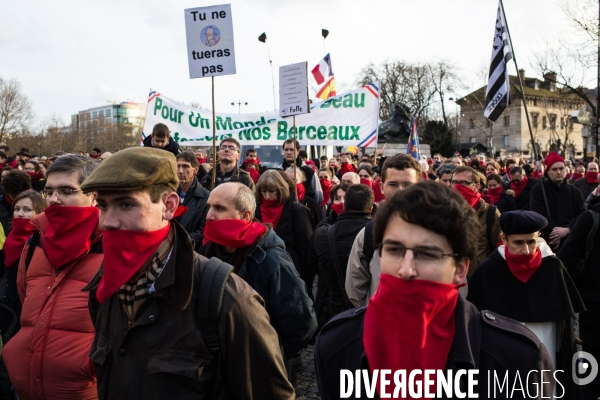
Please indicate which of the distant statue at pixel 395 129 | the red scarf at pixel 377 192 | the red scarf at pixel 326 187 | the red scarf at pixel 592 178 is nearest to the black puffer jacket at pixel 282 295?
the red scarf at pixel 377 192

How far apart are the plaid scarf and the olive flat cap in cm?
27

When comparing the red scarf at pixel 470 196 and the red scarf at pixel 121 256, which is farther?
the red scarf at pixel 470 196

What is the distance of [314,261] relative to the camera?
5.42 metres

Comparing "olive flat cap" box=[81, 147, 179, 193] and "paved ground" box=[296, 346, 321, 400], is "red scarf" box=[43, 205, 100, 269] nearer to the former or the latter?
"olive flat cap" box=[81, 147, 179, 193]

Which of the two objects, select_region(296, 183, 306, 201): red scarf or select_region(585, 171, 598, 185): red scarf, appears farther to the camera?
select_region(585, 171, 598, 185): red scarf

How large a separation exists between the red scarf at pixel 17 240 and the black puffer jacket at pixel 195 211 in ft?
3.81

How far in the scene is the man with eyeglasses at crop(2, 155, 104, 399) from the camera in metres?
2.60

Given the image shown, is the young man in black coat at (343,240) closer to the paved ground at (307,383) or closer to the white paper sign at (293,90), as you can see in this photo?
the paved ground at (307,383)

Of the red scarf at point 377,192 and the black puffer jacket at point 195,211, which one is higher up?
the black puffer jacket at point 195,211

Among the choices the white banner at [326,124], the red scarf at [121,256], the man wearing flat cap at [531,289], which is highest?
the white banner at [326,124]

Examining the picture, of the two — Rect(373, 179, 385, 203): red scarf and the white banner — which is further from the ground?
the white banner

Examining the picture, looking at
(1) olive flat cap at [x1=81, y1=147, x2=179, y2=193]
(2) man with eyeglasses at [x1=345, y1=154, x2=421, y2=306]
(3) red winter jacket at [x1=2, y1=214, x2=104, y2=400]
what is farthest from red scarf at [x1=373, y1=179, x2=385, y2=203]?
(1) olive flat cap at [x1=81, y1=147, x2=179, y2=193]

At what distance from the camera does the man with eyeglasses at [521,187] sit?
31.1 ft

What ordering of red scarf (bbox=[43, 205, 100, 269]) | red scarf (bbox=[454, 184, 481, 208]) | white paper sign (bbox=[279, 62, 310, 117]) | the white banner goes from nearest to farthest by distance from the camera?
red scarf (bbox=[43, 205, 100, 269]) → red scarf (bbox=[454, 184, 481, 208]) → white paper sign (bbox=[279, 62, 310, 117]) → the white banner
